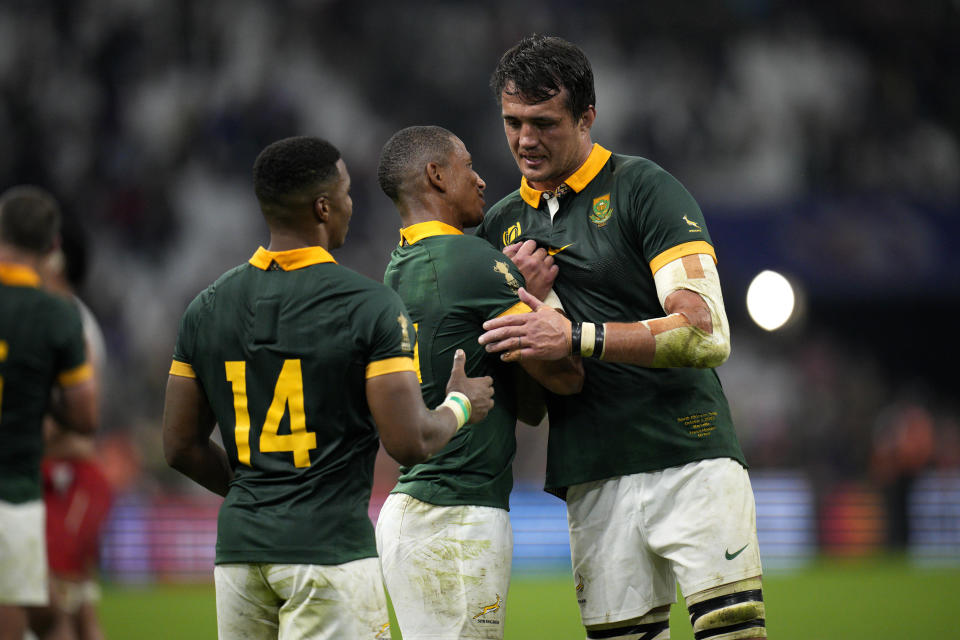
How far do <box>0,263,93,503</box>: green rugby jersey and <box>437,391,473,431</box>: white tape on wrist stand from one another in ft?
5.73

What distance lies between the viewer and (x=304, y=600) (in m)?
3.46

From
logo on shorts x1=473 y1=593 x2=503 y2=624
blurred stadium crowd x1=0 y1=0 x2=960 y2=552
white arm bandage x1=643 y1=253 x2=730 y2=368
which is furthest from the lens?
blurred stadium crowd x1=0 y1=0 x2=960 y2=552

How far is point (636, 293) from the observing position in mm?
4301

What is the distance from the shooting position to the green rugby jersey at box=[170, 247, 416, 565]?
3484 millimetres

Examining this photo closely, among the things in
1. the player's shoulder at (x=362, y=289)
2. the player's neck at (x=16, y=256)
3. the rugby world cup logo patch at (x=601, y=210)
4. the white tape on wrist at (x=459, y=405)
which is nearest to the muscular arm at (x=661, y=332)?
the white tape on wrist at (x=459, y=405)

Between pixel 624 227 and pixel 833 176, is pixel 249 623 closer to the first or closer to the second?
pixel 624 227

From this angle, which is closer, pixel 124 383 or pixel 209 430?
pixel 209 430

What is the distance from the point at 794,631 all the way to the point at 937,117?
12028 millimetres

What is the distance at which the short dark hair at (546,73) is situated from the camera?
433cm

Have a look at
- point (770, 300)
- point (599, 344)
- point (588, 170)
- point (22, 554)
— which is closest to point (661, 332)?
point (599, 344)

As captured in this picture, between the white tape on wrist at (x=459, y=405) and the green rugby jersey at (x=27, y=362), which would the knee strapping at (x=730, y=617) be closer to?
the white tape on wrist at (x=459, y=405)

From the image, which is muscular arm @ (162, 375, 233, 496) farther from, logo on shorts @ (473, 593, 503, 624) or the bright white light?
the bright white light

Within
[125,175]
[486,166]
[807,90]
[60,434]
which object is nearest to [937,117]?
[807,90]

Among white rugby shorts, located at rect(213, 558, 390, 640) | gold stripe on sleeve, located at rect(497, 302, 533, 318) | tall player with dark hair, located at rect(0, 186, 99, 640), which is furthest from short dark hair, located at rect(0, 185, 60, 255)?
gold stripe on sleeve, located at rect(497, 302, 533, 318)
